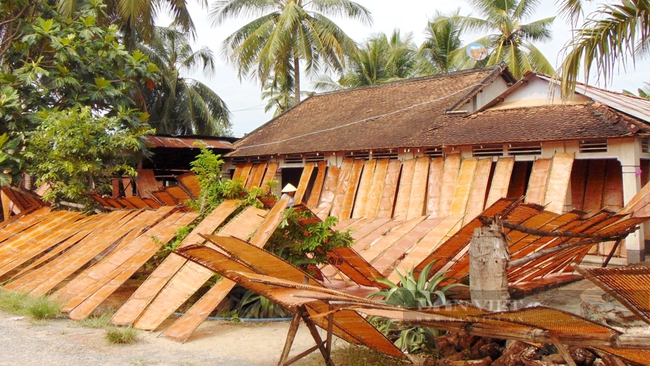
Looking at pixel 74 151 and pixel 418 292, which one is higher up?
pixel 74 151

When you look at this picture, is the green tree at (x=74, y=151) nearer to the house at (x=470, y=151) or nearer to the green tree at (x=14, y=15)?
the green tree at (x=14, y=15)

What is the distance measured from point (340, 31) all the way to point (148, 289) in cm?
1724

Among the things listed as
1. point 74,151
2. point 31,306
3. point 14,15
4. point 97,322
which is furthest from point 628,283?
point 14,15

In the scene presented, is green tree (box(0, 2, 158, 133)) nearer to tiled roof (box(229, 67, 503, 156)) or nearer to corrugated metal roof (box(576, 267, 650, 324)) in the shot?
tiled roof (box(229, 67, 503, 156))

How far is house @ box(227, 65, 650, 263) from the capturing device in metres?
11.2

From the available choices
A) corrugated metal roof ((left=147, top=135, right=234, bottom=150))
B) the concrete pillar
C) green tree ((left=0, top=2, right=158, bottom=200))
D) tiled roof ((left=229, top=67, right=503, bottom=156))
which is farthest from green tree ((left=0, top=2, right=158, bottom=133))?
the concrete pillar

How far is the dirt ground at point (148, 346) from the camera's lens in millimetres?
5926

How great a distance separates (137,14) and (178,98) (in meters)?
10.3

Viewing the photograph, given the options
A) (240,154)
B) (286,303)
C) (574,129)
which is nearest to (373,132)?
(240,154)

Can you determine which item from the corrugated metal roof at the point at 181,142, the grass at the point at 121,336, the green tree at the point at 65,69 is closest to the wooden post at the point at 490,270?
the grass at the point at 121,336

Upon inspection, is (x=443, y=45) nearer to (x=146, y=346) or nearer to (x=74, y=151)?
(x=74, y=151)

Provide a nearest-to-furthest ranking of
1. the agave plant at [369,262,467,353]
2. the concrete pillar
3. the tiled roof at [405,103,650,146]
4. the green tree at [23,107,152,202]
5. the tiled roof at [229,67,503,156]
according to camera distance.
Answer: the agave plant at [369,262,467,353] < the concrete pillar < the tiled roof at [405,103,650,146] < the green tree at [23,107,152,202] < the tiled roof at [229,67,503,156]

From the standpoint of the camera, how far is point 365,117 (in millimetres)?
16812

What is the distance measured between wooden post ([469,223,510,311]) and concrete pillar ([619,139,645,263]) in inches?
307
